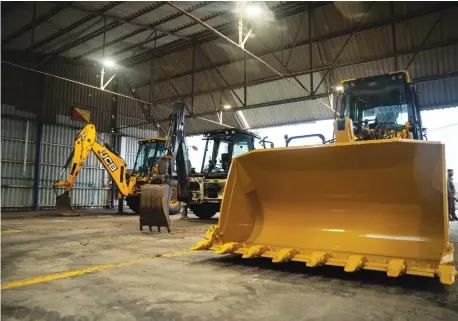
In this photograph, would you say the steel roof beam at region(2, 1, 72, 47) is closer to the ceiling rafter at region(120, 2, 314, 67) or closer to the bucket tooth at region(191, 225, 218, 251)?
the ceiling rafter at region(120, 2, 314, 67)

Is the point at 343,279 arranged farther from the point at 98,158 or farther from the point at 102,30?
the point at 102,30

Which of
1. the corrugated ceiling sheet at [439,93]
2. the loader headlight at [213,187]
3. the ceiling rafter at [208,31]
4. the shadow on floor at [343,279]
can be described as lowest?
the shadow on floor at [343,279]

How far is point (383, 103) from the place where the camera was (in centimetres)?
522

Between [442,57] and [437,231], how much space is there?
10140mm

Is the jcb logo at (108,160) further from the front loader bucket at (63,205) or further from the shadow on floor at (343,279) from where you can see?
the shadow on floor at (343,279)

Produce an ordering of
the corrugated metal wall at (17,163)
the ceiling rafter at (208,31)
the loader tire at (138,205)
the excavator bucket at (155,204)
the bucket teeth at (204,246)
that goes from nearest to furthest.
→ the bucket teeth at (204,246)
the excavator bucket at (155,204)
the ceiling rafter at (208,31)
the loader tire at (138,205)
the corrugated metal wall at (17,163)

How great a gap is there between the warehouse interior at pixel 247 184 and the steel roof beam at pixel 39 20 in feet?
0.21

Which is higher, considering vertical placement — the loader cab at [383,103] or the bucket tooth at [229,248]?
the loader cab at [383,103]

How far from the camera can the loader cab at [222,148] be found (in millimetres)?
9180

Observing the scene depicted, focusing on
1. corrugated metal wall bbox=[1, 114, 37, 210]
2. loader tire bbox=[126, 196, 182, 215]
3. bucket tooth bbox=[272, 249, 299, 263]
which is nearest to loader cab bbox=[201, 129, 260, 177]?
loader tire bbox=[126, 196, 182, 215]

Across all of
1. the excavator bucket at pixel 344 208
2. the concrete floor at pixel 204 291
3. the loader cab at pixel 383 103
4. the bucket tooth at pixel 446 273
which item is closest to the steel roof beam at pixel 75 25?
the loader cab at pixel 383 103

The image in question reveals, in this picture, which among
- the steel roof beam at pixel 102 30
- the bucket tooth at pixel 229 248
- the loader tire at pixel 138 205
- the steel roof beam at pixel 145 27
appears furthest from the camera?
the loader tire at pixel 138 205

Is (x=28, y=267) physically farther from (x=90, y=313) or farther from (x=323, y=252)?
(x=323, y=252)

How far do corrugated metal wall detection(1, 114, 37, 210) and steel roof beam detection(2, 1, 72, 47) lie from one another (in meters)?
3.29
